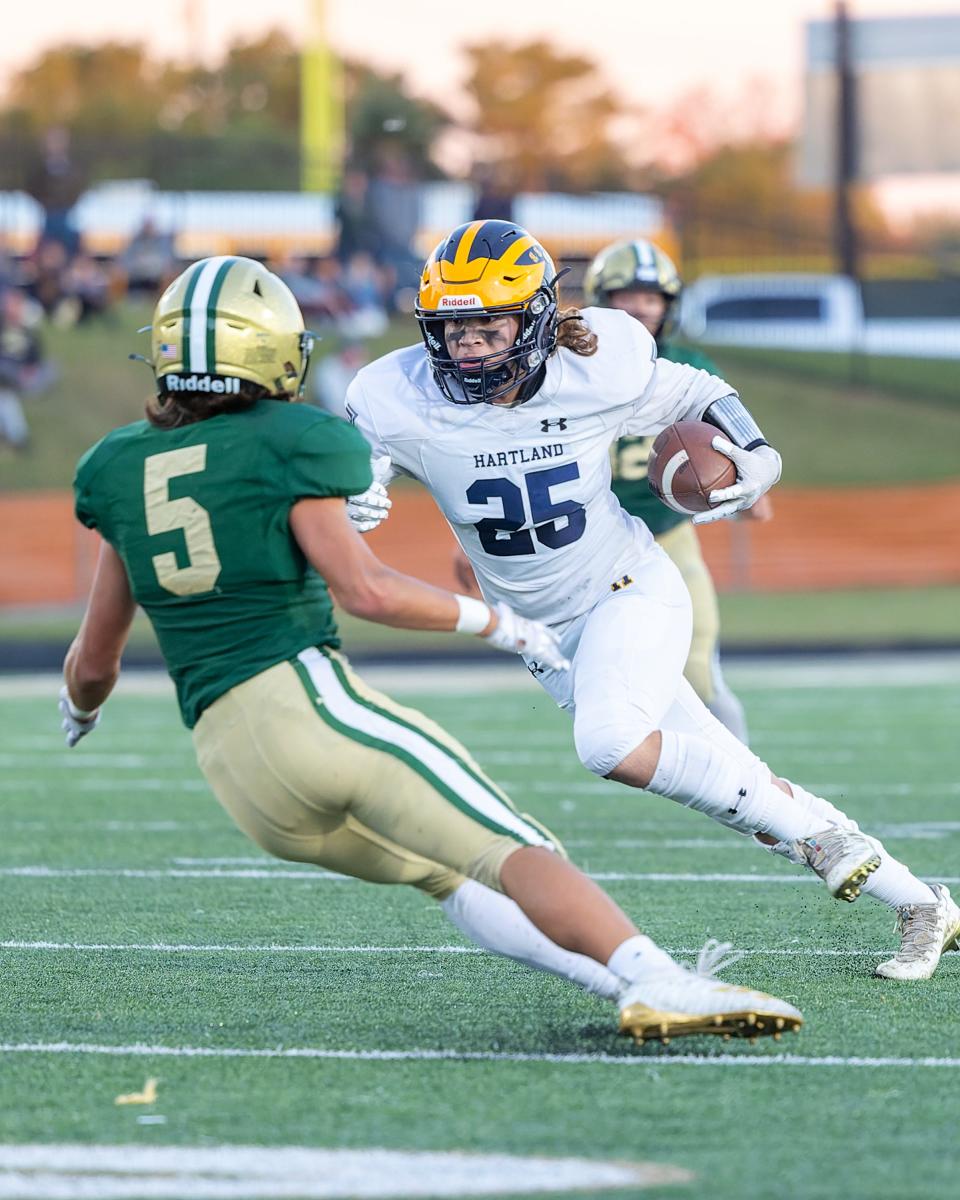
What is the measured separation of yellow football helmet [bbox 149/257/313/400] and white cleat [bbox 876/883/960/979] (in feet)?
6.37

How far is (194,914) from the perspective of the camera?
229 inches

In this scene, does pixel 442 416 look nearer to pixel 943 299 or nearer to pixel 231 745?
pixel 231 745

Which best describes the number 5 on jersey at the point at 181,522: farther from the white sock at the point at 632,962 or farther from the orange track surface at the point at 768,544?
the orange track surface at the point at 768,544

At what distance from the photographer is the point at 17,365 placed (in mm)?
22812

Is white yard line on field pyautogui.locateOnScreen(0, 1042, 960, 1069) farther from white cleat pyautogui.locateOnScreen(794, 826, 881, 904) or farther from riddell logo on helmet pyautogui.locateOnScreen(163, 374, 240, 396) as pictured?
riddell logo on helmet pyautogui.locateOnScreen(163, 374, 240, 396)

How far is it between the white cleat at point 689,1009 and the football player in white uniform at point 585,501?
0.76 meters

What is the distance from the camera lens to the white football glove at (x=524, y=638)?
3.85 metres

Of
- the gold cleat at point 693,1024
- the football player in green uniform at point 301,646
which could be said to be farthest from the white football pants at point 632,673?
the gold cleat at point 693,1024

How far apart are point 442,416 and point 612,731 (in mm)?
915

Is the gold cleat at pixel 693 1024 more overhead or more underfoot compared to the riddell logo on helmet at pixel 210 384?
more underfoot

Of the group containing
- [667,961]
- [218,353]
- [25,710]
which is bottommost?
[25,710]

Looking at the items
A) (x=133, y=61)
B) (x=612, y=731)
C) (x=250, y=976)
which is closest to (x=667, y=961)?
(x=612, y=731)

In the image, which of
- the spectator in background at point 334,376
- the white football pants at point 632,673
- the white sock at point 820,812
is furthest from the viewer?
the spectator in background at point 334,376

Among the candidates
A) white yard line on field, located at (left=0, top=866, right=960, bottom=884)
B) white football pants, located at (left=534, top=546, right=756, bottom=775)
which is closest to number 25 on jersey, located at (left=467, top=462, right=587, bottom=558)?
white football pants, located at (left=534, top=546, right=756, bottom=775)
